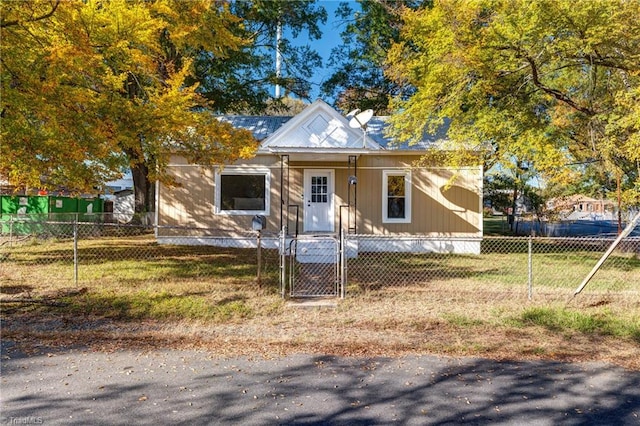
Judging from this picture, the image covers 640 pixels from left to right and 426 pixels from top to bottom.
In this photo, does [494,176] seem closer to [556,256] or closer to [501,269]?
[556,256]

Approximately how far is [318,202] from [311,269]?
370 centimetres

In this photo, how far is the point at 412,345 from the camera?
5465 mm

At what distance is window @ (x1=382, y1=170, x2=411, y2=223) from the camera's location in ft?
44.4

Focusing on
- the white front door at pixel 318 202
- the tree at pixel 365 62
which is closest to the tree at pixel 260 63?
the tree at pixel 365 62

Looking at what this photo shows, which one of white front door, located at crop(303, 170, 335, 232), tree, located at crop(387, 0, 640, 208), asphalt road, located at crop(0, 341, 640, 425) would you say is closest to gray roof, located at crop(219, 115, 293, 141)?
white front door, located at crop(303, 170, 335, 232)

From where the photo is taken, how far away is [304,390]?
4.05 metres

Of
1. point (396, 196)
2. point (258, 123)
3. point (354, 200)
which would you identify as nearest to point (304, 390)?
point (354, 200)

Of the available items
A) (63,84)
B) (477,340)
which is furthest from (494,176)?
(63,84)

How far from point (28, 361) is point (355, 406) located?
3.70m

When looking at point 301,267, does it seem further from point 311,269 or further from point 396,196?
point 396,196

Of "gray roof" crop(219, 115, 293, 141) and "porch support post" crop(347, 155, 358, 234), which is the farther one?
"gray roof" crop(219, 115, 293, 141)

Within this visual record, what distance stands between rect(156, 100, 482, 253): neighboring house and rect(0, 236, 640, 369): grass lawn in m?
3.65

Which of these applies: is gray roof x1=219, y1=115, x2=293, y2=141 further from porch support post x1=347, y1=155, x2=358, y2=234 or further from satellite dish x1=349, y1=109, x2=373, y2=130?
porch support post x1=347, y1=155, x2=358, y2=234

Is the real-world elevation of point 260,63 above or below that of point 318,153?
above
